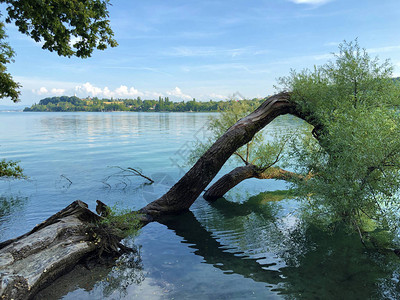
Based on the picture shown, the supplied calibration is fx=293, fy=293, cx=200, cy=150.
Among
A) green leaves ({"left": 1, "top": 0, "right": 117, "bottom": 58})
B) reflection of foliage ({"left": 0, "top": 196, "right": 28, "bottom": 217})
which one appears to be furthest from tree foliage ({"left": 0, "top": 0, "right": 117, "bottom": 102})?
reflection of foliage ({"left": 0, "top": 196, "right": 28, "bottom": 217})

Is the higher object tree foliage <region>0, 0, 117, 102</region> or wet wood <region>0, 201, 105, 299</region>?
tree foliage <region>0, 0, 117, 102</region>

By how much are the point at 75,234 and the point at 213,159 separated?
549cm

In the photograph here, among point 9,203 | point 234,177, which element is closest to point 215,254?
point 234,177

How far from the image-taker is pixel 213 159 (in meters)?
11.2

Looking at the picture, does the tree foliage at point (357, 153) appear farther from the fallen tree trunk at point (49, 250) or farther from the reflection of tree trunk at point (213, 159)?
the fallen tree trunk at point (49, 250)

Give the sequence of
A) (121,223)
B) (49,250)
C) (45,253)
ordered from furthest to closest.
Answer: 1. (121,223)
2. (49,250)
3. (45,253)

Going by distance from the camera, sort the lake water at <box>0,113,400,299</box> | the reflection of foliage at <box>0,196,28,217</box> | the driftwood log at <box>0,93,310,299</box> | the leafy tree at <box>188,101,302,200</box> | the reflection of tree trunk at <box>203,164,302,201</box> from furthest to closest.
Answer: the leafy tree at <box>188,101,302,200</box>
the reflection of tree trunk at <box>203,164,302,201</box>
the reflection of foliage at <box>0,196,28,217</box>
the lake water at <box>0,113,400,299</box>
the driftwood log at <box>0,93,310,299</box>

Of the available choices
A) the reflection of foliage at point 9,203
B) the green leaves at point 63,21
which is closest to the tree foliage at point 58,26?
the green leaves at point 63,21

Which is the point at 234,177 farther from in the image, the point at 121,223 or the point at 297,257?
the point at 121,223

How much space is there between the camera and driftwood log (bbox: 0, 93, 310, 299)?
6.05 meters

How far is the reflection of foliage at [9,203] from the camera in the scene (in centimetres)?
1231

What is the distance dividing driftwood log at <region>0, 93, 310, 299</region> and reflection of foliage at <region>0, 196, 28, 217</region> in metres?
5.72

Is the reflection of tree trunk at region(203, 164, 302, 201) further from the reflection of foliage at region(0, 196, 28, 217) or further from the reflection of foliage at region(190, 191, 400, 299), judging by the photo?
the reflection of foliage at region(0, 196, 28, 217)

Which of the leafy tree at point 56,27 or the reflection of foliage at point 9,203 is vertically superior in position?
the leafy tree at point 56,27
